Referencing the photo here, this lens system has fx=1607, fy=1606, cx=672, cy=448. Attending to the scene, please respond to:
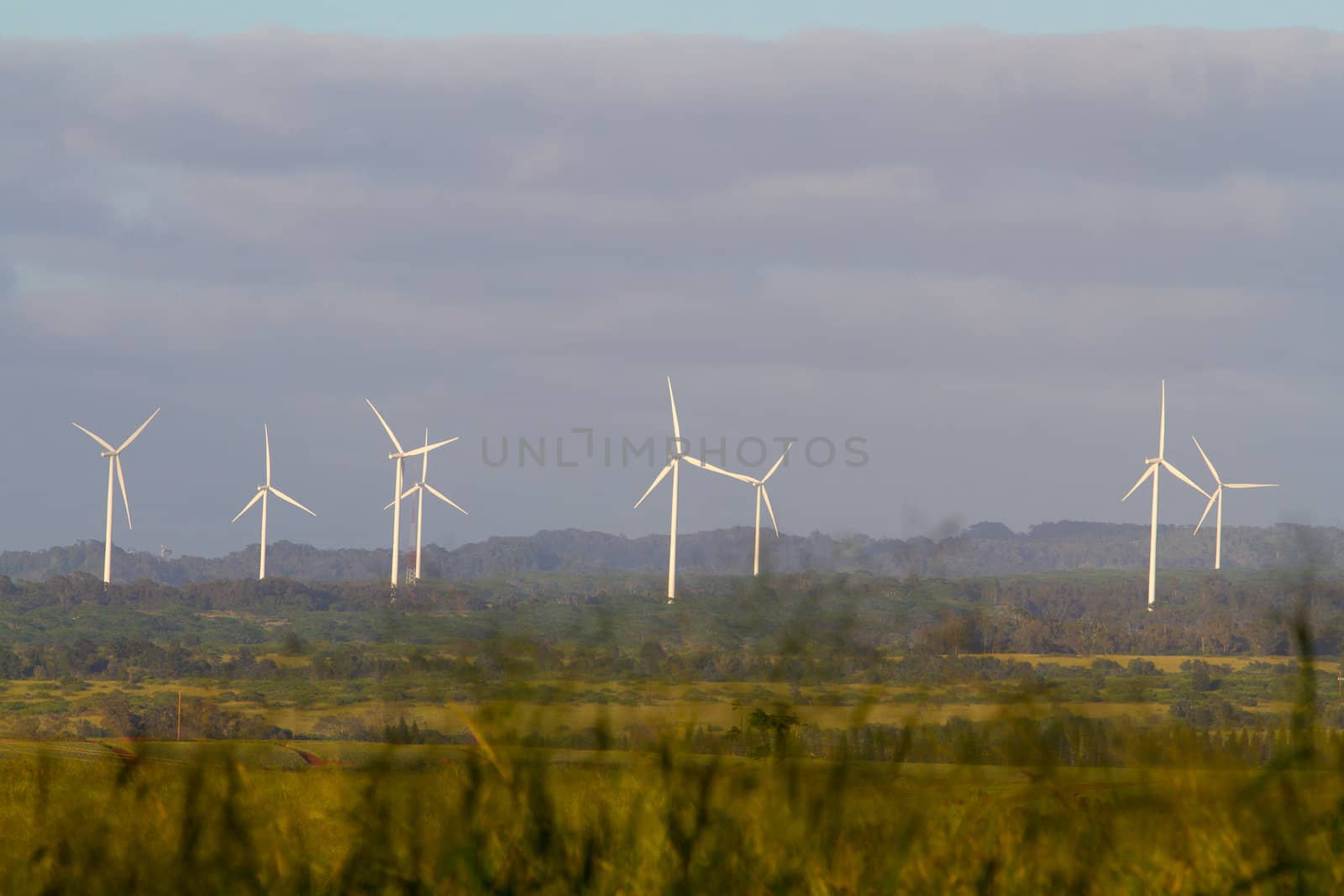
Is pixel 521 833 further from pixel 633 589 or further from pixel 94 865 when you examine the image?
pixel 633 589

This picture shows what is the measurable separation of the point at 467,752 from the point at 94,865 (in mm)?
2204

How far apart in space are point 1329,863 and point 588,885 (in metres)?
3.95

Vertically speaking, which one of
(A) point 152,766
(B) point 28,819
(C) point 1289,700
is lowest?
(B) point 28,819

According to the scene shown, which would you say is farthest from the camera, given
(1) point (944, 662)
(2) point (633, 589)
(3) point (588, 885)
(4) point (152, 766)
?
(2) point (633, 589)

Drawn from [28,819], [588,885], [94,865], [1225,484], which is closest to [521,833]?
[588,885]

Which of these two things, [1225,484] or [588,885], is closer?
[588,885]

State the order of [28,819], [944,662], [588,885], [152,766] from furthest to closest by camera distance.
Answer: [28,819], [152,766], [944,662], [588,885]

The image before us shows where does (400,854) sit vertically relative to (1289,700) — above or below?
below

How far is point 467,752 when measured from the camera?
29.2ft

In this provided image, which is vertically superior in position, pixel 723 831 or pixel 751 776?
pixel 751 776

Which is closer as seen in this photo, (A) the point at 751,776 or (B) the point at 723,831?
(B) the point at 723,831

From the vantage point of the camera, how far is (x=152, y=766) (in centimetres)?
1004

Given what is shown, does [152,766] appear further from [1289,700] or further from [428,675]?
[1289,700]

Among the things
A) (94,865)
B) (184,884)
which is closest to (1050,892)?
(184,884)
